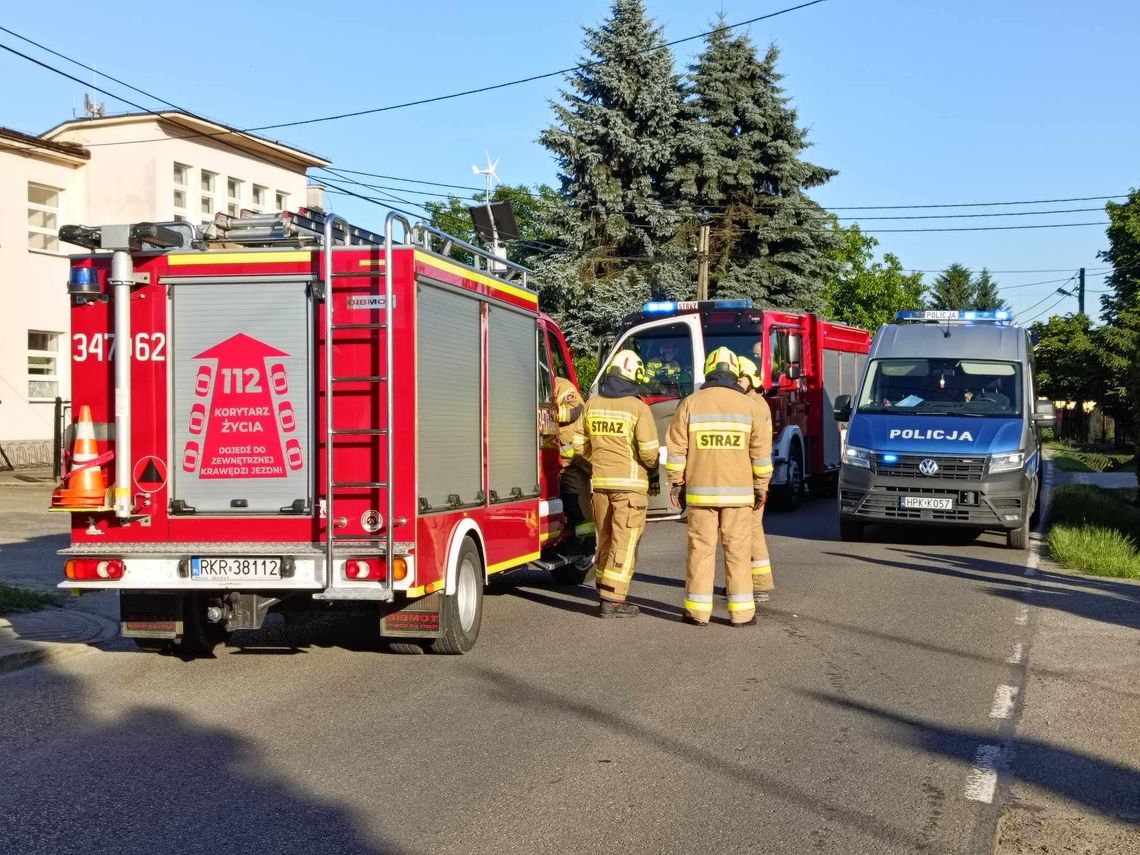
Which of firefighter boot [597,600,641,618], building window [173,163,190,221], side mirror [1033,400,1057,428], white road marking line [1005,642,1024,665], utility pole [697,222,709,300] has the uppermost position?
building window [173,163,190,221]

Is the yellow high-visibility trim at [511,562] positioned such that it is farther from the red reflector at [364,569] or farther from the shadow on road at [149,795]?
the shadow on road at [149,795]

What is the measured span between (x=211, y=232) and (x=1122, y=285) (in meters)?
45.9

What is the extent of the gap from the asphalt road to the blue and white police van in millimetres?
4111

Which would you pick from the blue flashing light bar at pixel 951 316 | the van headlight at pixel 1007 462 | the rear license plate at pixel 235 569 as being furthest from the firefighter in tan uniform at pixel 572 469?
the blue flashing light bar at pixel 951 316

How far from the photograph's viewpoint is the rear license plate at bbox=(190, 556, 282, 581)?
8000 mm

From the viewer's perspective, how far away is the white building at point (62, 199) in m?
29.6

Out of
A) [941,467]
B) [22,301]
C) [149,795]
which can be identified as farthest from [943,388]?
[22,301]

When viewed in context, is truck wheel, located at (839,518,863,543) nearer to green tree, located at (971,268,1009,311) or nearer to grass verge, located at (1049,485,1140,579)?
grass verge, located at (1049,485,1140,579)

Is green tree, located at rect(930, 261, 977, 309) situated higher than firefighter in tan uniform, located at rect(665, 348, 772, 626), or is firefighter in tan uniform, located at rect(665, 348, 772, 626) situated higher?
green tree, located at rect(930, 261, 977, 309)

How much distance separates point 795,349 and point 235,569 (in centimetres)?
1384

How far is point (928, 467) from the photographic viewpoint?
49.2 ft

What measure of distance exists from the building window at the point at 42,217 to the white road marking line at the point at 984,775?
28.1 meters

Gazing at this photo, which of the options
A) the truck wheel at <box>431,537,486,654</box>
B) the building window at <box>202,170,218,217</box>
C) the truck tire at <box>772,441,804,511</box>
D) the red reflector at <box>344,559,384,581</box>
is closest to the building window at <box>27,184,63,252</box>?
the building window at <box>202,170,218,217</box>

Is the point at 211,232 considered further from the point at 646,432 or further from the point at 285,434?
the point at 646,432
